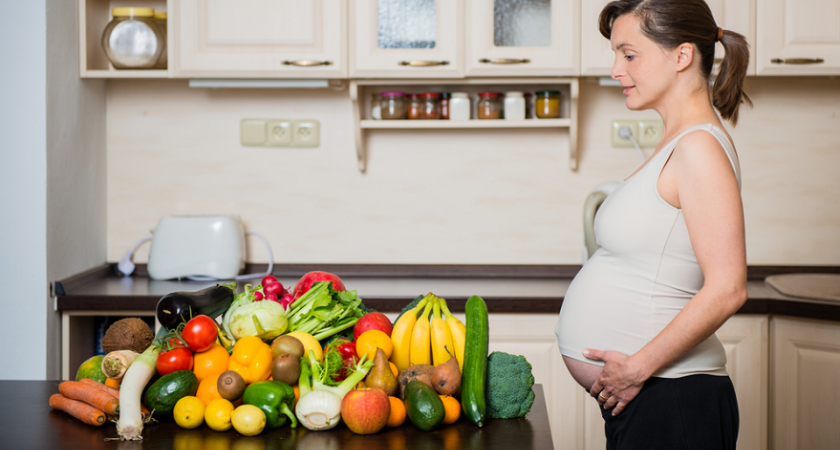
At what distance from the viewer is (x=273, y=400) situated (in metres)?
0.92

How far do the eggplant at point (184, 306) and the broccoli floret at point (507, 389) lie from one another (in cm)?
44

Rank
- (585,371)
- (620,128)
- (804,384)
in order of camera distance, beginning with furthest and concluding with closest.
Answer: (620,128) → (804,384) → (585,371)

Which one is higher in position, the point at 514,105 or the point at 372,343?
the point at 514,105

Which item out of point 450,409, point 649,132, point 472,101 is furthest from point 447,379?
point 649,132

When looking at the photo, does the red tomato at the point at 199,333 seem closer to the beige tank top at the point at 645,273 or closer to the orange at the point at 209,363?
the orange at the point at 209,363

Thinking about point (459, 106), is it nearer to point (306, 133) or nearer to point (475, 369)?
point (306, 133)

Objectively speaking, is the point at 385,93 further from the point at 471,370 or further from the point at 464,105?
the point at 471,370

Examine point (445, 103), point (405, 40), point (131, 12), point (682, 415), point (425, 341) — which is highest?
point (131, 12)

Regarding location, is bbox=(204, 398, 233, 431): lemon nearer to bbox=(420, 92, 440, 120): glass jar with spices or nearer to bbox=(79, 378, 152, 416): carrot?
bbox=(79, 378, 152, 416): carrot

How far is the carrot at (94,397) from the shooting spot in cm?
94

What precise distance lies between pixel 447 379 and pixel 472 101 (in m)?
1.48

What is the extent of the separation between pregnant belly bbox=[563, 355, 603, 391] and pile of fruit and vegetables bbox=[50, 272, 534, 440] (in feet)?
0.50

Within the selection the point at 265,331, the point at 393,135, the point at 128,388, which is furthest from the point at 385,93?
the point at 128,388

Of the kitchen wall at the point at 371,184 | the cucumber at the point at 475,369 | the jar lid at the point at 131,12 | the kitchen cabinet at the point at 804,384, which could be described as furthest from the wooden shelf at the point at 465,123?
the cucumber at the point at 475,369
